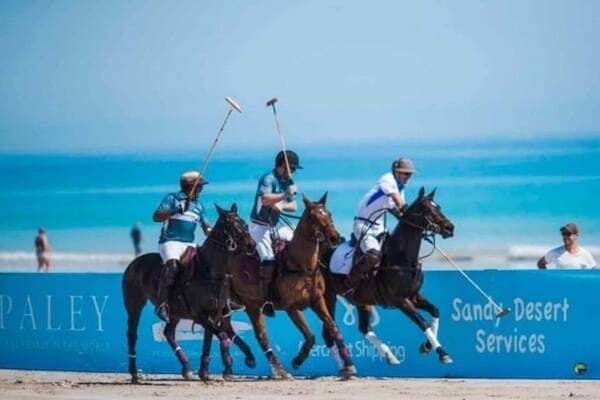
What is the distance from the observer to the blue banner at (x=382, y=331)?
16016mm

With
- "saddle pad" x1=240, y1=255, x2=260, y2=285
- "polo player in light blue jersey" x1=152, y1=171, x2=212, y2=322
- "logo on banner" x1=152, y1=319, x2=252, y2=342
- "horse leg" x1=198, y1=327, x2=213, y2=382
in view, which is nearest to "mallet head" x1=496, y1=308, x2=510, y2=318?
"saddle pad" x1=240, y1=255, x2=260, y2=285

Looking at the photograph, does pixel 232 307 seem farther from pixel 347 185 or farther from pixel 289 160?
pixel 347 185

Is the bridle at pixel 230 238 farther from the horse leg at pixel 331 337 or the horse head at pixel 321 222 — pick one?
the horse leg at pixel 331 337

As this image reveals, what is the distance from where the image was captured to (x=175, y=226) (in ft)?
53.9

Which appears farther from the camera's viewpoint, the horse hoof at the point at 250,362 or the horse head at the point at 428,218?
the horse hoof at the point at 250,362

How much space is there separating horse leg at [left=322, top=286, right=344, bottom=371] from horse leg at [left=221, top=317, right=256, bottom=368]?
675 millimetres

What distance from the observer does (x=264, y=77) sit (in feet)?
87.6

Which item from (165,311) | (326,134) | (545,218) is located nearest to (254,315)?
(165,311)

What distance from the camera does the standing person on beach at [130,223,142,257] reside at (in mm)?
32125

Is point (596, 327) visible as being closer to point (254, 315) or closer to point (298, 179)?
point (254, 315)

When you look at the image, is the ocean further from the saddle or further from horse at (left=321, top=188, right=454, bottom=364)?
the saddle

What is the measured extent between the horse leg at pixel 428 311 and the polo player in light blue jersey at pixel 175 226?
1.92m

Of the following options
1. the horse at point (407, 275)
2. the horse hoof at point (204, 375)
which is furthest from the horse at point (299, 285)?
the horse at point (407, 275)

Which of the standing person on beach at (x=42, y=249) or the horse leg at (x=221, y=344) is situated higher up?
the standing person on beach at (x=42, y=249)
